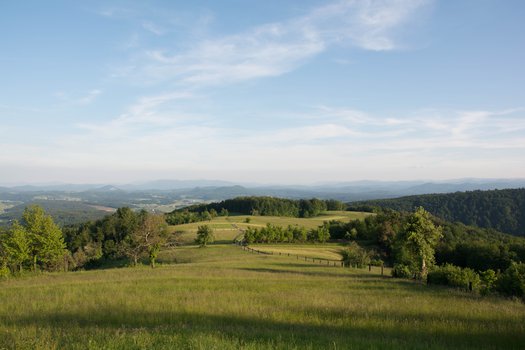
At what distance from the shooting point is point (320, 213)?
161 metres

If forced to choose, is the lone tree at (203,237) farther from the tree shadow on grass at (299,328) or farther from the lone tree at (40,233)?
the tree shadow on grass at (299,328)

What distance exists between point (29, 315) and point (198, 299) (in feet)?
19.4

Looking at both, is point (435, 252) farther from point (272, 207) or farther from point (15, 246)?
point (272, 207)

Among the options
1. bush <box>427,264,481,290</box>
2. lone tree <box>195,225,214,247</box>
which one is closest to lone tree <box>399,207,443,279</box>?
bush <box>427,264,481,290</box>

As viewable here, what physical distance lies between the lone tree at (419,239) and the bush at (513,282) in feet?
38.6

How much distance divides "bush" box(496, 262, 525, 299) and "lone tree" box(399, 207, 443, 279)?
11.8 meters

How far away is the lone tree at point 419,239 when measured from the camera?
120 feet

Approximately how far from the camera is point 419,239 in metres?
36.6

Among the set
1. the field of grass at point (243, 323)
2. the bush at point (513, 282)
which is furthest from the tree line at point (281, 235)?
the field of grass at point (243, 323)

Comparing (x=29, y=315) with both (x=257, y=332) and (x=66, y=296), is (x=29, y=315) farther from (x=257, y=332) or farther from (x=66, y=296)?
(x=257, y=332)

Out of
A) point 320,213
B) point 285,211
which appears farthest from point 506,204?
point 285,211

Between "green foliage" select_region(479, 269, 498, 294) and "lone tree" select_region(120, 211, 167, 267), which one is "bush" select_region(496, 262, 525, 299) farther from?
"lone tree" select_region(120, 211, 167, 267)

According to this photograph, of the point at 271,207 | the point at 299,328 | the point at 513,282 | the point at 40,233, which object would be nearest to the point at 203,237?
the point at 40,233

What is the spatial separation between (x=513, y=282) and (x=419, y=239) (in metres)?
13.3
